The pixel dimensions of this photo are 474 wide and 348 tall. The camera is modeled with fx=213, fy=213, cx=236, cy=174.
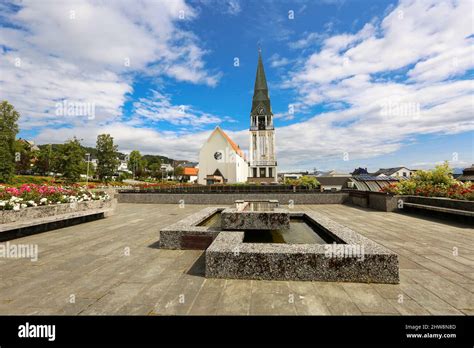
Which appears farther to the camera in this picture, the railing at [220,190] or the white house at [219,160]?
the white house at [219,160]

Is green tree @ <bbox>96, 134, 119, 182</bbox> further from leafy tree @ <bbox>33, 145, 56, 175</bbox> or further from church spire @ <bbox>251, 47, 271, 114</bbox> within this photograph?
church spire @ <bbox>251, 47, 271, 114</bbox>

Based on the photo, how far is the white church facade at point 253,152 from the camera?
179ft

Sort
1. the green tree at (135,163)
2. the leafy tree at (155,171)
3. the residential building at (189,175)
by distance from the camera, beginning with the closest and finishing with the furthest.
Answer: the green tree at (135,163) → the leafy tree at (155,171) → the residential building at (189,175)

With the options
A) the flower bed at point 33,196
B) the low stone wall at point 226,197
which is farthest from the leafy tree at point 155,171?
the flower bed at point 33,196

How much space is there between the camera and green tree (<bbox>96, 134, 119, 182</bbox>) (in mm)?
49625

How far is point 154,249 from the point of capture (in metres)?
5.83

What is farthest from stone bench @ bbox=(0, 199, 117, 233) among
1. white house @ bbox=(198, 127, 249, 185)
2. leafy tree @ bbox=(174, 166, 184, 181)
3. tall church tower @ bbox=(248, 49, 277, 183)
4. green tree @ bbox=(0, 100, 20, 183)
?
leafy tree @ bbox=(174, 166, 184, 181)

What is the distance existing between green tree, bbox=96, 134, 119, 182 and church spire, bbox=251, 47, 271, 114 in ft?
124

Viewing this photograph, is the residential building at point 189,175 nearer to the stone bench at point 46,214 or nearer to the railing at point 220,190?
the railing at point 220,190

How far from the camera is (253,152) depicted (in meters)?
60.2

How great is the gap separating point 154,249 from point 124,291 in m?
2.33

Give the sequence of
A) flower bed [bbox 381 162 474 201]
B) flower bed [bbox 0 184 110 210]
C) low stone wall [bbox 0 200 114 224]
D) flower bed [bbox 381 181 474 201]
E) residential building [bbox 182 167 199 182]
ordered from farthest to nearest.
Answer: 1. residential building [bbox 182 167 199 182]
2. flower bed [bbox 381 162 474 201]
3. flower bed [bbox 381 181 474 201]
4. flower bed [bbox 0 184 110 210]
5. low stone wall [bbox 0 200 114 224]
